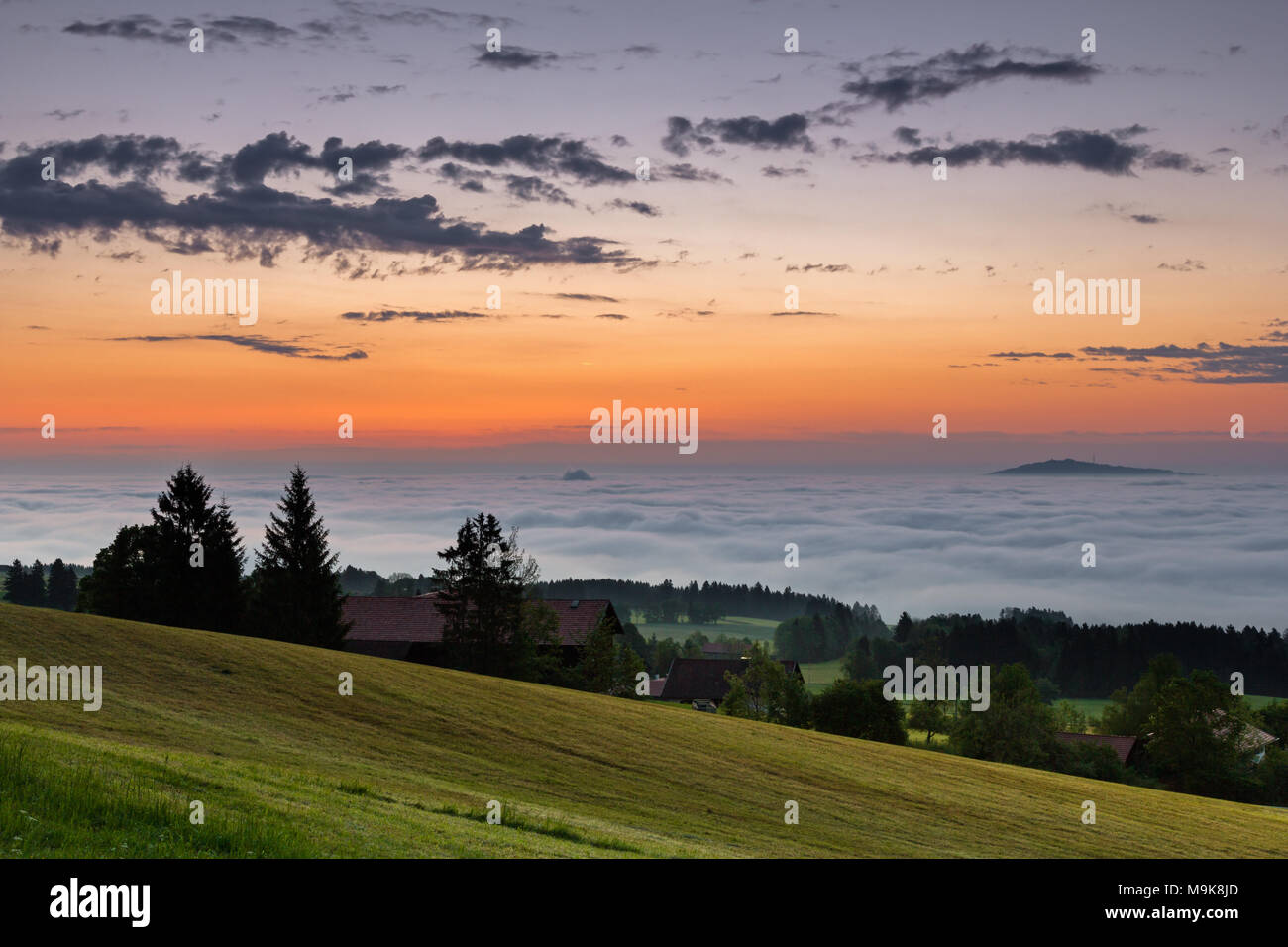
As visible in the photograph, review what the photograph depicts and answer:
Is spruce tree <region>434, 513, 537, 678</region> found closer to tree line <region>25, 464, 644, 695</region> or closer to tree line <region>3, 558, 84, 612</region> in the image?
tree line <region>25, 464, 644, 695</region>

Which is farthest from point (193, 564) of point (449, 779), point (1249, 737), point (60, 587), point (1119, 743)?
point (60, 587)

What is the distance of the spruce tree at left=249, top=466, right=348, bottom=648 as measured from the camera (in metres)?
73.4

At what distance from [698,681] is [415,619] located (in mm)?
39622

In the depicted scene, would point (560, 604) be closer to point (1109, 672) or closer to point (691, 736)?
point (691, 736)

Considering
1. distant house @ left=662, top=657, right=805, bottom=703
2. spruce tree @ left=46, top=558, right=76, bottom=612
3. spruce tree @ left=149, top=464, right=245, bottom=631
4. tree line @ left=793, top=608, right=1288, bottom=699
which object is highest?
spruce tree @ left=149, top=464, right=245, bottom=631

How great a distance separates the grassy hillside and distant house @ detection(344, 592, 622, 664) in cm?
2958

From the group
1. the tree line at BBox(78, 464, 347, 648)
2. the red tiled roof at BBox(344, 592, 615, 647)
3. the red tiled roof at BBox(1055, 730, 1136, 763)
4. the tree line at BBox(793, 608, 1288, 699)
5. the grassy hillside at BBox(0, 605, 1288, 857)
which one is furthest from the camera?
the tree line at BBox(793, 608, 1288, 699)

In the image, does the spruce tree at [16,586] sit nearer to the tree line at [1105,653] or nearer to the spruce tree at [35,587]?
the spruce tree at [35,587]

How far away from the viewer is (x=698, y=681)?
112938 mm

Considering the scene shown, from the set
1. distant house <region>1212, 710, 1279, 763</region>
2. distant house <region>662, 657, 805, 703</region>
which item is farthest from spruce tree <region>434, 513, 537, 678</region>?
distant house <region>1212, 710, 1279, 763</region>
